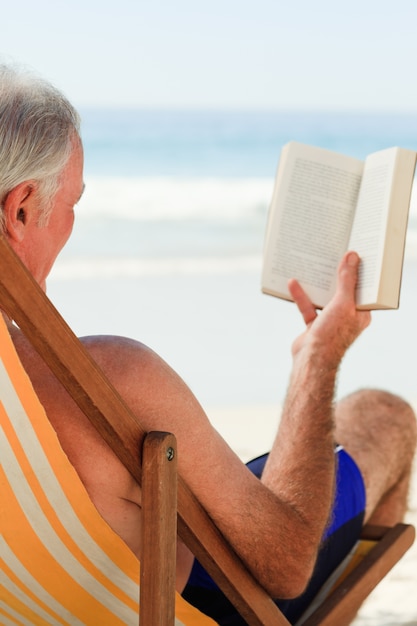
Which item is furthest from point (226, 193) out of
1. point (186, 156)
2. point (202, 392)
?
point (202, 392)

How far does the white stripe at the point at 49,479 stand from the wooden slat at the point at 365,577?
0.47 metres

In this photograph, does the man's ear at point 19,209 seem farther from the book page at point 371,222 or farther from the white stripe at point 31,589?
the book page at point 371,222

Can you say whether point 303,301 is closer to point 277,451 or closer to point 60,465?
point 277,451

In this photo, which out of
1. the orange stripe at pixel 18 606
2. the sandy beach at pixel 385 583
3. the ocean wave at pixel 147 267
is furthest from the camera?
the ocean wave at pixel 147 267

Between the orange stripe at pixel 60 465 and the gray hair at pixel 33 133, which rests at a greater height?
the gray hair at pixel 33 133

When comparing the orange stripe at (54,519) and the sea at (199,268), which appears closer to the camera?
the orange stripe at (54,519)

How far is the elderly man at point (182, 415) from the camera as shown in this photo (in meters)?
1.51

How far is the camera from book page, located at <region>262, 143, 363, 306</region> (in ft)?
7.01

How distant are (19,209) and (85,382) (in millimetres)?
359

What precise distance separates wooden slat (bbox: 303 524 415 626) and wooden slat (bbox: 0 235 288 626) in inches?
15.5

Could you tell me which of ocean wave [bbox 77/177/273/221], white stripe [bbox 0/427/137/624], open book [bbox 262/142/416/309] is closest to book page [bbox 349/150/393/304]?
open book [bbox 262/142/416/309]

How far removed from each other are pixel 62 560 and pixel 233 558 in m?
0.26

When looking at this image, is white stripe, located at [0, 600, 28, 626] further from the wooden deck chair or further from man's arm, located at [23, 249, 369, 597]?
man's arm, located at [23, 249, 369, 597]

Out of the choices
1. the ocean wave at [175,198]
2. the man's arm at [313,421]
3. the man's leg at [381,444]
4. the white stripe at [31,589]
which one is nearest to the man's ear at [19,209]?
the white stripe at [31,589]
